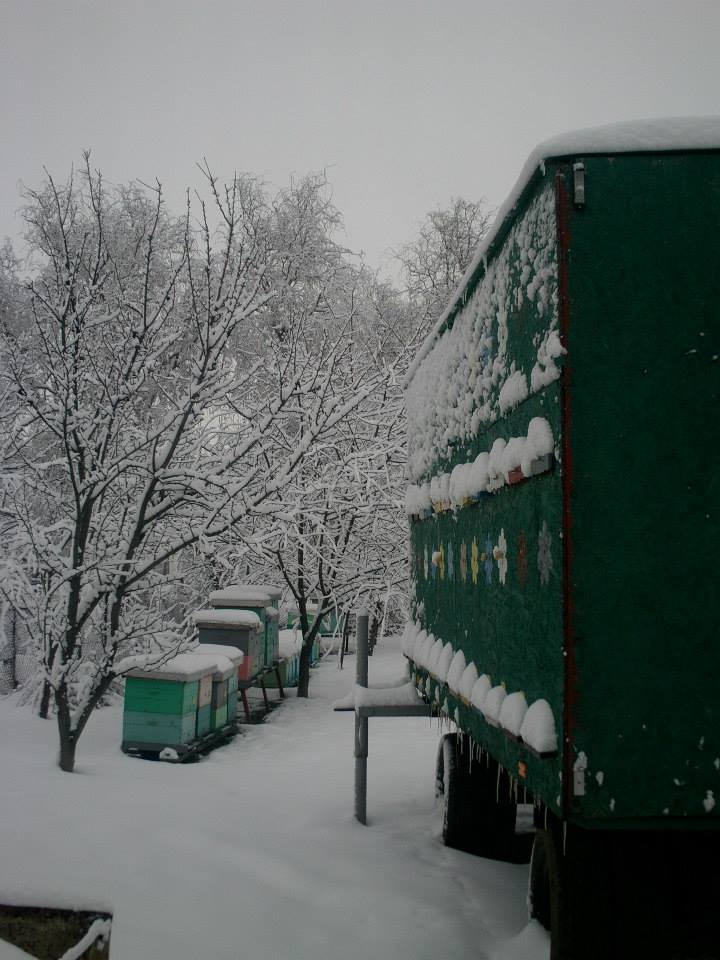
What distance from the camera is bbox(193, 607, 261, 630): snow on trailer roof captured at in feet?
34.7

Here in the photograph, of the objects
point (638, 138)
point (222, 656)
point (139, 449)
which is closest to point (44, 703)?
point (222, 656)

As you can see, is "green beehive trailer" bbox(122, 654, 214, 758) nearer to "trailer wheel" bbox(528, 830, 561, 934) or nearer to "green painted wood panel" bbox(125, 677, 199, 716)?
"green painted wood panel" bbox(125, 677, 199, 716)

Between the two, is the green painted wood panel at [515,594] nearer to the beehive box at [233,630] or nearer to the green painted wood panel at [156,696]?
the green painted wood panel at [156,696]

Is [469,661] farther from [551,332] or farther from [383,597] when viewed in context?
[383,597]

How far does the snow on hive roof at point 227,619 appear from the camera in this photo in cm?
1059

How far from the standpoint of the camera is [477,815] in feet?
16.2

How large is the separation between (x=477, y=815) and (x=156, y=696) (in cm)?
452

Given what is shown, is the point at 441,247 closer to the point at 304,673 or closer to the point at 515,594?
the point at 304,673

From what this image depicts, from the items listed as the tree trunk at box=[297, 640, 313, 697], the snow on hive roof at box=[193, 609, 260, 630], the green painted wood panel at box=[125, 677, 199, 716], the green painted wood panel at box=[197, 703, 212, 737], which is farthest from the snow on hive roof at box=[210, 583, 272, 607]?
the green painted wood panel at box=[125, 677, 199, 716]

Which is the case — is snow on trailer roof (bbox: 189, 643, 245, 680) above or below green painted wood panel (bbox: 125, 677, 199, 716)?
above

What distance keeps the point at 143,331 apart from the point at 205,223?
1276mm

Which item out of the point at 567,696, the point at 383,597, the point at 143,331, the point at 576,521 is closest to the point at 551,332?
the point at 576,521

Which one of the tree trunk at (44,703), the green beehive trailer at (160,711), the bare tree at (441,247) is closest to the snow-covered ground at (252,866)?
the green beehive trailer at (160,711)

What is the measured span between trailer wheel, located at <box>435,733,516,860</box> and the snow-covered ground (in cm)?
14
